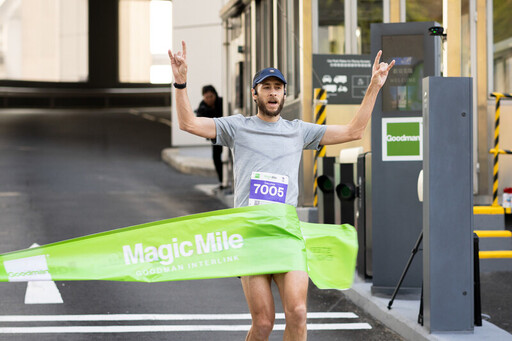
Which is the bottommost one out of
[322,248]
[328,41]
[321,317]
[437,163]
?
[321,317]

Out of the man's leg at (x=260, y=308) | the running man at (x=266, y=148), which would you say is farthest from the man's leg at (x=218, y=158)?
the man's leg at (x=260, y=308)

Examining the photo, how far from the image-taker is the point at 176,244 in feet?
18.7

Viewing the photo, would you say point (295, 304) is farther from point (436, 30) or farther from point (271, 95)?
point (436, 30)

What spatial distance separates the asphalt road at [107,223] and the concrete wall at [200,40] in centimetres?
237

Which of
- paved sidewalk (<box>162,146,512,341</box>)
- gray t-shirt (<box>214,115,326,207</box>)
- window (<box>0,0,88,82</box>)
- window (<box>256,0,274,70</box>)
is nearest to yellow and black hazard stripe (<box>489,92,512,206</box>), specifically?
paved sidewalk (<box>162,146,512,341</box>)

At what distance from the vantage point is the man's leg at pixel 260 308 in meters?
5.55

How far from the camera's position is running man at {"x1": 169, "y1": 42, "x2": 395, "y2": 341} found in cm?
555

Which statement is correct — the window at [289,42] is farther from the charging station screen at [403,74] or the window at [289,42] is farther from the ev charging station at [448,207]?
the ev charging station at [448,207]

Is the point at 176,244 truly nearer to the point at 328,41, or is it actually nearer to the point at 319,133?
the point at 319,133

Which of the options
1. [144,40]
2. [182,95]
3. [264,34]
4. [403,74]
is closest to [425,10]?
[264,34]

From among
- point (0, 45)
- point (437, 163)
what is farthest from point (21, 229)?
point (0, 45)

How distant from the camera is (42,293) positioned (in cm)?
953

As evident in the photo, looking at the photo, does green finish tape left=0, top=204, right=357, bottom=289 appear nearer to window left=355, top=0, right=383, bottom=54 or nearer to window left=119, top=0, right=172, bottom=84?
window left=355, top=0, right=383, bottom=54

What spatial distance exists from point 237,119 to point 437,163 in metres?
2.17
